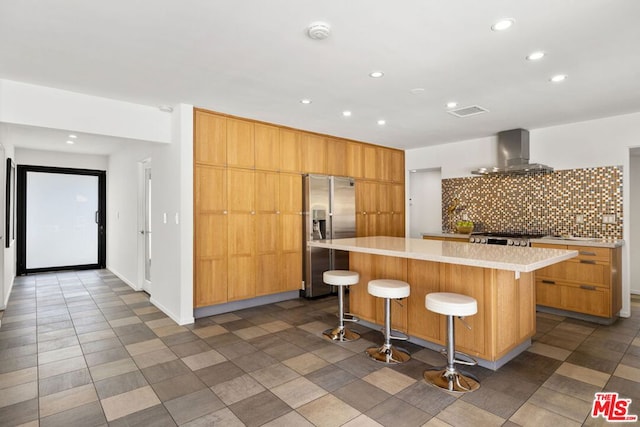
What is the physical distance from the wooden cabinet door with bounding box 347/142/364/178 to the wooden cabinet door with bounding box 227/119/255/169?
1877mm

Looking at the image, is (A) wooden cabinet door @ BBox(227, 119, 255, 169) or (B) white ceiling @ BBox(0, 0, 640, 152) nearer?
(B) white ceiling @ BBox(0, 0, 640, 152)

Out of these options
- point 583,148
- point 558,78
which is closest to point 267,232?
point 558,78

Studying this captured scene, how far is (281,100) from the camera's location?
12.9ft

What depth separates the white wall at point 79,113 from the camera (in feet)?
11.0

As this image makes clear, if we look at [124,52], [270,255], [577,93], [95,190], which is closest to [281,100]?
[124,52]

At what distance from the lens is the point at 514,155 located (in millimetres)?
5156

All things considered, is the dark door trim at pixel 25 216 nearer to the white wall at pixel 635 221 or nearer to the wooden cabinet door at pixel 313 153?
the wooden cabinet door at pixel 313 153

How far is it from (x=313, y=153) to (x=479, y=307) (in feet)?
11.3

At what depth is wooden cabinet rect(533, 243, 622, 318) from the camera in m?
4.06

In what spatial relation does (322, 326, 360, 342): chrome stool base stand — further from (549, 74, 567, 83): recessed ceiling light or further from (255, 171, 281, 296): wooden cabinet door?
(549, 74, 567, 83): recessed ceiling light

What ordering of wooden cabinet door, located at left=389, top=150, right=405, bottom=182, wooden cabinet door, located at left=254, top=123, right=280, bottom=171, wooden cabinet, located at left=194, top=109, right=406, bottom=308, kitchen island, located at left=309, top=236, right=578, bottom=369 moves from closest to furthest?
1. kitchen island, located at left=309, top=236, right=578, bottom=369
2. wooden cabinet, located at left=194, top=109, right=406, bottom=308
3. wooden cabinet door, located at left=254, top=123, right=280, bottom=171
4. wooden cabinet door, located at left=389, top=150, right=405, bottom=182

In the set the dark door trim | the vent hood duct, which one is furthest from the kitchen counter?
the dark door trim

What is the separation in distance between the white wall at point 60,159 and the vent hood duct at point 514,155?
783 cm

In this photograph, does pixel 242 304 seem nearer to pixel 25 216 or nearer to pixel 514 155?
pixel 514 155
